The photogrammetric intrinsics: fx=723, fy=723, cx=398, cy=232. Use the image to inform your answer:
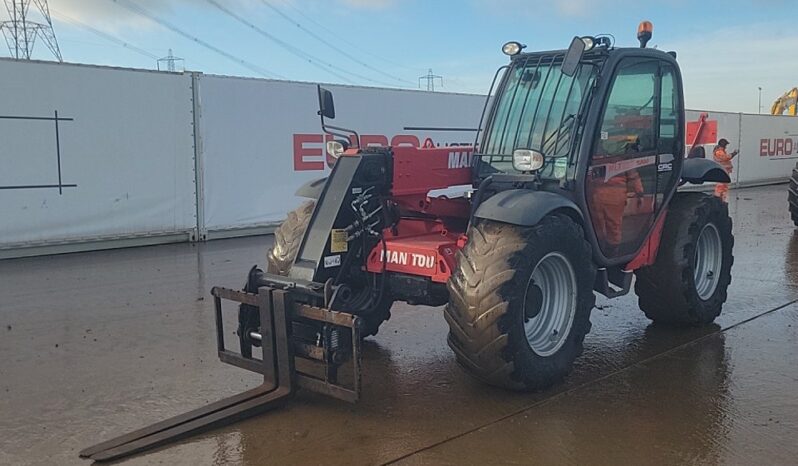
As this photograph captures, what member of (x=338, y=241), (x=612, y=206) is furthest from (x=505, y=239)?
(x=612, y=206)

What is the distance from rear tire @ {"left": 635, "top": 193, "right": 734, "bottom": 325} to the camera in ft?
19.0

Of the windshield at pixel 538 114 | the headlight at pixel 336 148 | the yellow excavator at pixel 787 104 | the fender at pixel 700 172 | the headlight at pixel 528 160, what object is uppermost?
the yellow excavator at pixel 787 104

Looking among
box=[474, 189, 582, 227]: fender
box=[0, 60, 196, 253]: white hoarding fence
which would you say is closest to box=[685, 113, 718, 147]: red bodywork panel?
box=[474, 189, 582, 227]: fender

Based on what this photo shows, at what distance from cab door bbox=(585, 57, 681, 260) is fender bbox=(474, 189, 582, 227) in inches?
20.0

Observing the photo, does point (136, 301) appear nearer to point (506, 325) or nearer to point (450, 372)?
point (450, 372)

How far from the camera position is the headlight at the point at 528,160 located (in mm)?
4625

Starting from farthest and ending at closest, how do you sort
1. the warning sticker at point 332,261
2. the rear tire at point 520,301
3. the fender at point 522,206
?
the warning sticker at point 332,261 → the fender at point 522,206 → the rear tire at point 520,301

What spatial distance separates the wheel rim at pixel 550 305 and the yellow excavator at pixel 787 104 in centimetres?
2454

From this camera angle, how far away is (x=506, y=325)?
13.4 ft

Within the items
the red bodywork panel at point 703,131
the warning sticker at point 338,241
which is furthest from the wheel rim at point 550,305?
the red bodywork panel at point 703,131

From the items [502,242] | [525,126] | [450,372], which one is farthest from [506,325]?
[525,126]

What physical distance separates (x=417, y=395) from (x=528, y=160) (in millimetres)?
1652

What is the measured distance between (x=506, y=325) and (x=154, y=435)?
6.53ft

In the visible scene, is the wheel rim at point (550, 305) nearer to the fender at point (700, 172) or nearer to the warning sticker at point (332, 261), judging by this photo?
the warning sticker at point (332, 261)
